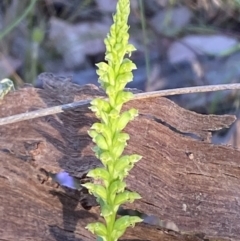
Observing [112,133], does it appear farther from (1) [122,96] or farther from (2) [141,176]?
(2) [141,176]

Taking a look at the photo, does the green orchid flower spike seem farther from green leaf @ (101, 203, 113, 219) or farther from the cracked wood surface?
the cracked wood surface

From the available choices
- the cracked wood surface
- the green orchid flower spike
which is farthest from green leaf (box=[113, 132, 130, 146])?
the cracked wood surface

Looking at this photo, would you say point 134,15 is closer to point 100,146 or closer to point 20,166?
point 20,166

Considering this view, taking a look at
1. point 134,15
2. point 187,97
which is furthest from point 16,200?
point 134,15

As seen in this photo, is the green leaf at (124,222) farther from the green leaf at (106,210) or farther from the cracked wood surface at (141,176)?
the cracked wood surface at (141,176)

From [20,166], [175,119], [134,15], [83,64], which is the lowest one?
[20,166]

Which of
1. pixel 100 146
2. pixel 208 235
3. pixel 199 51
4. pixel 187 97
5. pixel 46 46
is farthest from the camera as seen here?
pixel 46 46

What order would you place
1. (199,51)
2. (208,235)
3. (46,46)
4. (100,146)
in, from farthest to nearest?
(46,46)
(199,51)
(208,235)
(100,146)
